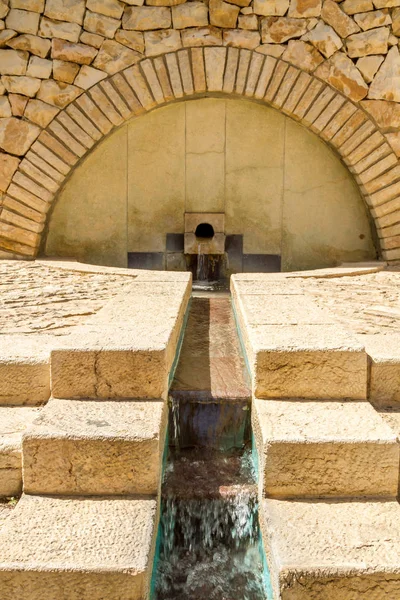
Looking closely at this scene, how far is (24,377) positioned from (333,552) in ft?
4.04

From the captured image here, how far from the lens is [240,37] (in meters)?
4.77

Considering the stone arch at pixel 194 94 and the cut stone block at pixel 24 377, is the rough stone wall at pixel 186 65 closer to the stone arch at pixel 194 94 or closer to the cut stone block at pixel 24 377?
the stone arch at pixel 194 94

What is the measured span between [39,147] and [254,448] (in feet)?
11.9

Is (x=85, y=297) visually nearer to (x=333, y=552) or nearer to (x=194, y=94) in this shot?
(x=333, y=552)

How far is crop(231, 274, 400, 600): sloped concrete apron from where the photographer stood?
1434mm

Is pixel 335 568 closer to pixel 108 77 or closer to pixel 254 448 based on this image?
pixel 254 448

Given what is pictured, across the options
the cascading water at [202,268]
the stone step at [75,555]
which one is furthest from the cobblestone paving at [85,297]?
the cascading water at [202,268]

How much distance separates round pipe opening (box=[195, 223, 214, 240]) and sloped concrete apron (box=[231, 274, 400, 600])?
10.2ft

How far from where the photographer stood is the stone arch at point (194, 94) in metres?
4.80

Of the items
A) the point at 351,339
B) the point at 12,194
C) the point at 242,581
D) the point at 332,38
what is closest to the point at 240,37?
the point at 332,38

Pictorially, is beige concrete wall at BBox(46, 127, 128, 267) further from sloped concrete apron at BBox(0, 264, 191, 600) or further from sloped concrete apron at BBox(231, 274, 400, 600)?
sloped concrete apron at BBox(231, 274, 400, 600)

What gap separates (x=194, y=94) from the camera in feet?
16.3

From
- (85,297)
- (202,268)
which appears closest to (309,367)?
(85,297)

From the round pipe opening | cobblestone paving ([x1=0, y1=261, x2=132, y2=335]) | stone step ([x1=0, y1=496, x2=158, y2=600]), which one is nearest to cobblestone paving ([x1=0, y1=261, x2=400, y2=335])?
cobblestone paving ([x1=0, y1=261, x2=132, y2=335])
